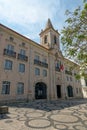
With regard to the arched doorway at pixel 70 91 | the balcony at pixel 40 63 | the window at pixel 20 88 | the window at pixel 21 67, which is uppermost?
the balcony at pixel 40 63

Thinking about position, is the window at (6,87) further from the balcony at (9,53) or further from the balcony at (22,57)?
Answer: the balcony at (22,57)

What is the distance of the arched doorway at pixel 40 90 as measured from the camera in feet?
74.5

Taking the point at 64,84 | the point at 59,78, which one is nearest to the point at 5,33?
the point at 59,78

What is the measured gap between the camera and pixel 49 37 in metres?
29.6

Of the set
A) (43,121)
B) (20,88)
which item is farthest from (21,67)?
(43,121)

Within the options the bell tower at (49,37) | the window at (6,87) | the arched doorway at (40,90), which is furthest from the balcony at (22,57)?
the bell tower at (49,37)

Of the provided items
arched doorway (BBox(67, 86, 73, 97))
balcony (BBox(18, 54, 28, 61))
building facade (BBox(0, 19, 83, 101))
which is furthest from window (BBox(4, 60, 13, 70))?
arched doorway (BBox(67, 86, 73, 97))

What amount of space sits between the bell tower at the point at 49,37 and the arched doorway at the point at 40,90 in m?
10.1

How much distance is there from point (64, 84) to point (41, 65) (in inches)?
363

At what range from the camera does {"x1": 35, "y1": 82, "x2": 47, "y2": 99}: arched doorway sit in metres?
22.7

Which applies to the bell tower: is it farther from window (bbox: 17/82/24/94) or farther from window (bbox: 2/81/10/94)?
window (bbox: 2/81/10/94)

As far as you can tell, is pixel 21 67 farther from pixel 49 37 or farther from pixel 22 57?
pixel 49 37

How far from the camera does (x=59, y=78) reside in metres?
28.2

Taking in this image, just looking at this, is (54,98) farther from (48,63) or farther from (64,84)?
(48,63)
